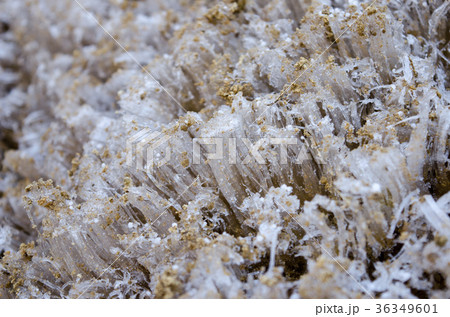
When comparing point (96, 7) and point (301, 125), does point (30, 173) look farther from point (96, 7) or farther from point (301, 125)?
point (301, 125)

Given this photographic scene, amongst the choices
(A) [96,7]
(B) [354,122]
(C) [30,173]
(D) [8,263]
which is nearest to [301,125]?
(B) [354,122]

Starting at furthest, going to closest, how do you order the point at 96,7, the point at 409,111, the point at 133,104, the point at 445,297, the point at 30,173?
the point at 96,7, the point at 30,173, the point at 133,104, the point at 409,111, the point at 445,297

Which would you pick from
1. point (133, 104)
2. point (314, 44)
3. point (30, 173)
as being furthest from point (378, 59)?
point (30, 173)

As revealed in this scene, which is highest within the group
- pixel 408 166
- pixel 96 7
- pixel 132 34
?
pixel 96 7

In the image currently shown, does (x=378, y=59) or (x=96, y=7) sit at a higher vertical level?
(x=96, y=7)

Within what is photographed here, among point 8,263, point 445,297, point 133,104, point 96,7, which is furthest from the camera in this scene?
point 96,7
